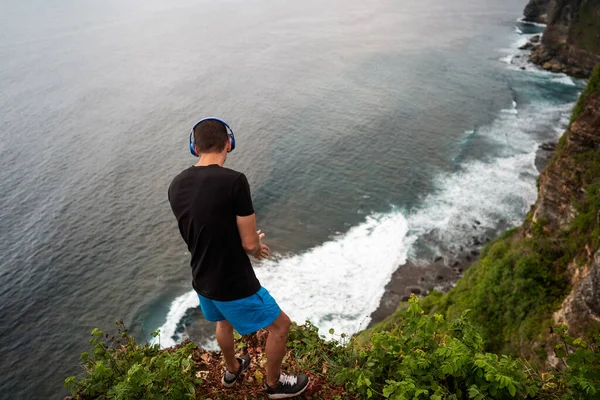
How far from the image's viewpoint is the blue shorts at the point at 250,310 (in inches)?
191

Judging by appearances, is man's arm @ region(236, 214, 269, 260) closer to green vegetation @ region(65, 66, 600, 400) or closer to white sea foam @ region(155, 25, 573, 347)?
green vegetation @ region(65, 66, 600, 400)

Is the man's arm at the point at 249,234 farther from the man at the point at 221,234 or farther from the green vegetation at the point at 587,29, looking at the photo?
the green vegetation at the point at 587,29

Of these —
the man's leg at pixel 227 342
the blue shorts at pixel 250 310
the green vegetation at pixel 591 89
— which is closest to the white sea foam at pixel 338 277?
the green vegetation at pixel 591 89

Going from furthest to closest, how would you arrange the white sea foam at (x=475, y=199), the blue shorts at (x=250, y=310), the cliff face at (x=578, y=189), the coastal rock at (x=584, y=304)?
the white sea foam at (x=475, y=199) < the cliff face at (x=578, y=189) < the coastal rock at (x=584, y=304) < the blue shorts at (x=250, y=310)

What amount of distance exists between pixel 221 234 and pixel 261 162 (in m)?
34.9

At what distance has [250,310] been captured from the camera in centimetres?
490

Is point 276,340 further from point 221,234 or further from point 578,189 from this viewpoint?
point 578,189

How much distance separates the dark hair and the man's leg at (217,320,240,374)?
234 centimetres

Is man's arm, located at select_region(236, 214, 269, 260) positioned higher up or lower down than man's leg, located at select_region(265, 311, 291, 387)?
higher up

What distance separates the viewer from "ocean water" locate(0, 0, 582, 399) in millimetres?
25359

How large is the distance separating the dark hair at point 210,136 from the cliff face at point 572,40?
71.4 m

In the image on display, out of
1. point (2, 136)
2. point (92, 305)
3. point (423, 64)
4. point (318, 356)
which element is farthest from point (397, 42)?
point (318, 356)

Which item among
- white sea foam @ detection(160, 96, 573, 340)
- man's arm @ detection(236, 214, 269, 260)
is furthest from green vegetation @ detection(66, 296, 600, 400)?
white sea foam @ detection(160, 96, 573, 340)

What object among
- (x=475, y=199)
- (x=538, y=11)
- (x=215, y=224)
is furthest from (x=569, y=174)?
(x=538, y=11)
